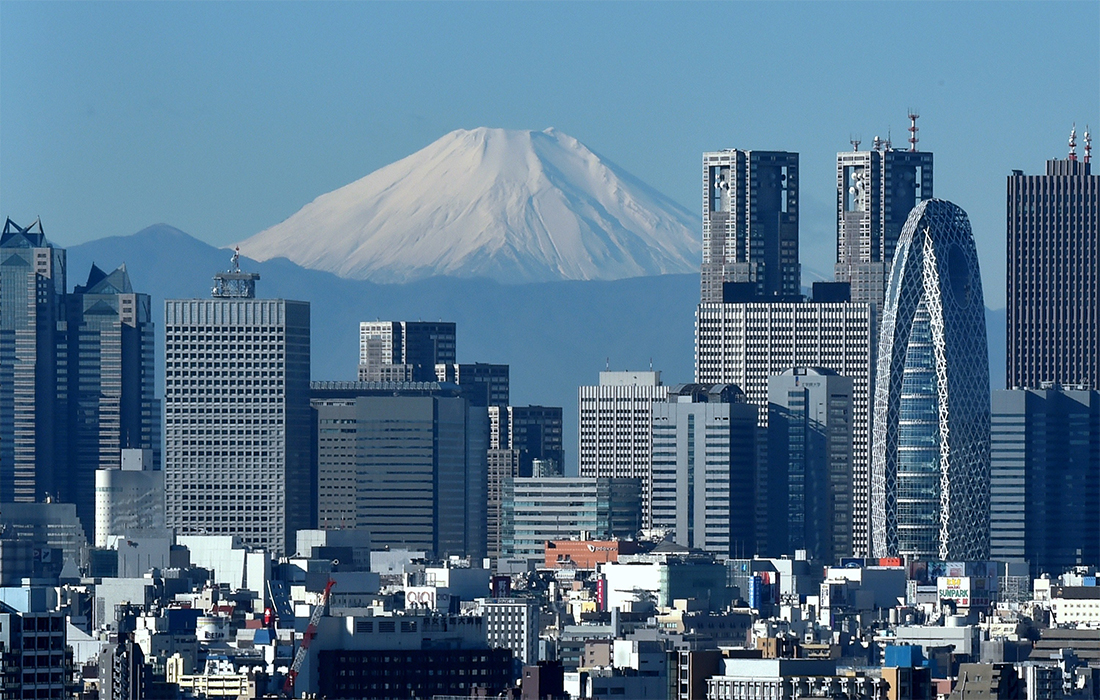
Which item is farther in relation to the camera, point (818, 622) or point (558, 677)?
point (818, 622)

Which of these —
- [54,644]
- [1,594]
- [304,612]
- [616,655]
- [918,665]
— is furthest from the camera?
[304,612]

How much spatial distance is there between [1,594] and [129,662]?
7.42 metres

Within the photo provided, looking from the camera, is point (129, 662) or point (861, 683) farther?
point (129, 662)

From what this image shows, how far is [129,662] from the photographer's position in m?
118

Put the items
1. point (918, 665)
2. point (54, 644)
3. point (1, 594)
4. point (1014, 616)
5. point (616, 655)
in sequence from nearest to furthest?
1. point (54, 644)
2. point (918, 665)
3. point (1, 594)
4. point (616, 655)
5. point (1014, 616)

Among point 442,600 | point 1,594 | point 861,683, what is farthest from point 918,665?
point 442,600

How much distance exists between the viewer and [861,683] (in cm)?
9481

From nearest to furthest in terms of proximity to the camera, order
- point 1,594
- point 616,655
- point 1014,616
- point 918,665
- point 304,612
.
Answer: point 918,665 → point 1,594 → point 616,655 → point 304,612 → point 1014,616

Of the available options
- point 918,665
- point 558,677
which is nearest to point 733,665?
point 918,665

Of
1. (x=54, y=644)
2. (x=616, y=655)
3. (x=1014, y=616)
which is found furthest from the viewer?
(x=1014, y=616)

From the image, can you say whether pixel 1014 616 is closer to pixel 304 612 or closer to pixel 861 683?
pixel 304 612

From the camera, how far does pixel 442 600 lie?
176 m

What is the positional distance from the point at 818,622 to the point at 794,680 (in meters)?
95.4

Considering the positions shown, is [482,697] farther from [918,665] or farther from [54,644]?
[54,644]
